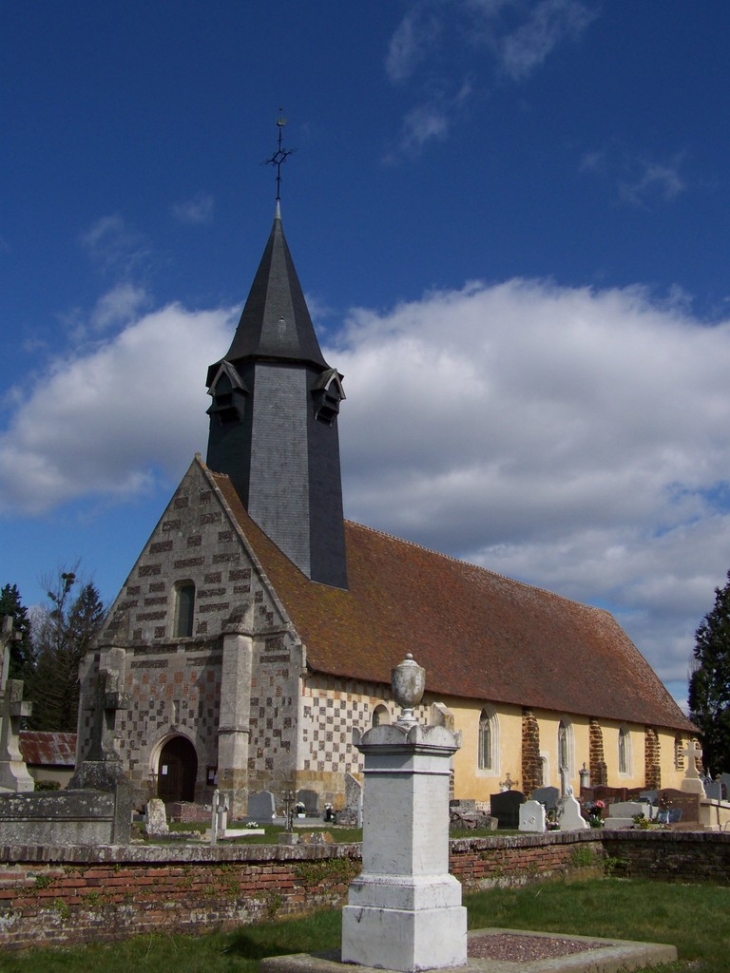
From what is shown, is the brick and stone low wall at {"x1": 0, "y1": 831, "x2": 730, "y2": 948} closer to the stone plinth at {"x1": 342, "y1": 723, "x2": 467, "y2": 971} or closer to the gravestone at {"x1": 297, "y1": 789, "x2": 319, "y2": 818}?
the stone plinth at {"x1": 342, "y1": 723, "x2": 467, "y2": 971}

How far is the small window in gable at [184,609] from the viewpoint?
2556cm

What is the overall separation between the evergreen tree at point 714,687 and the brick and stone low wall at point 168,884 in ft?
127

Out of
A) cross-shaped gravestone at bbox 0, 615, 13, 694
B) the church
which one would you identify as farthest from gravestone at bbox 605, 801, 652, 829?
cross-shaped gravestone at bbox 0, 615, 13, 694

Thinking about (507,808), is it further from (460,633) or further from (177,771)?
(460,633)

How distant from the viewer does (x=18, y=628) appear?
48.5 m

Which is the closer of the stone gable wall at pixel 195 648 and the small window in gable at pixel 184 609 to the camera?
the stone gable wall at pixel 195 648

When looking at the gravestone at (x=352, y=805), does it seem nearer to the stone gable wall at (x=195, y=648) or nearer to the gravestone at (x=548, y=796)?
the stone gable wall at (x=195, y=648)

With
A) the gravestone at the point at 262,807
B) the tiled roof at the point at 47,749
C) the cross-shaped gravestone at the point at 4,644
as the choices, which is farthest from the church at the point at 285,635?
the tiled roof at the point at 47,749

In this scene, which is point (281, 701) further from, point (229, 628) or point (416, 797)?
point (416, 797)

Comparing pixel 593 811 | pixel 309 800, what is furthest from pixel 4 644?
pixel 593 811

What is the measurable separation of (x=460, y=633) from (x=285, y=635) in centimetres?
890

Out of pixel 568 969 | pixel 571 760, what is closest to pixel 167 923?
pixel 568 969

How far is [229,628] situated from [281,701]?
6.90 feet

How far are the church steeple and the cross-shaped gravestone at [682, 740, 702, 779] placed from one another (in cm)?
1602
